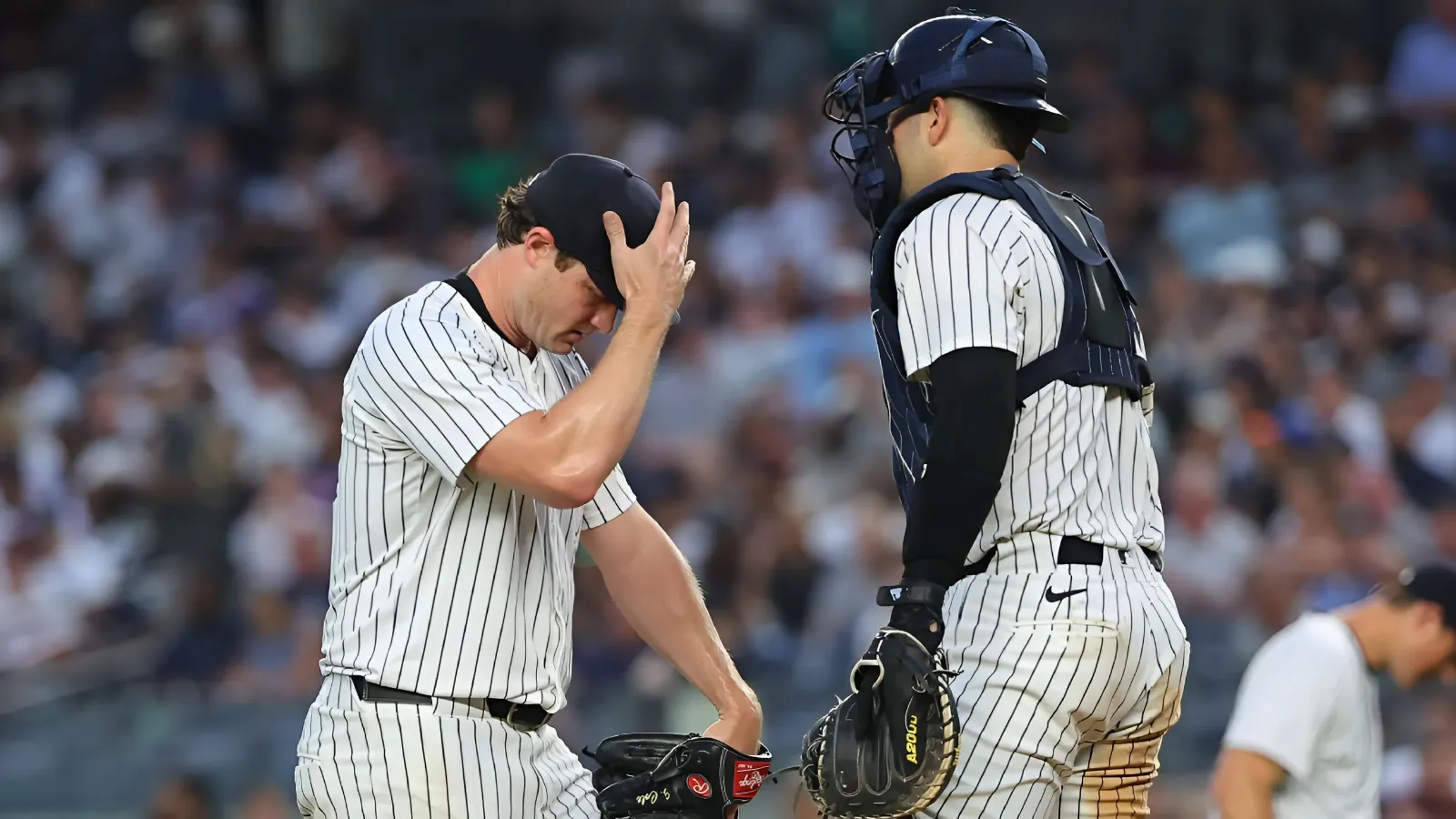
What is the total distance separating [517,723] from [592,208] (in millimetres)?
959

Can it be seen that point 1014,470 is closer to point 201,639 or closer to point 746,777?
point 746,777

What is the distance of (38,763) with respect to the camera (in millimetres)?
7871

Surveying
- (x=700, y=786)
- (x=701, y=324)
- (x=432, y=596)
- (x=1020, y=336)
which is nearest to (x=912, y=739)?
(x=700, y=786)

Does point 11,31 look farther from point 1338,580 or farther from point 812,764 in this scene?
point 812,764

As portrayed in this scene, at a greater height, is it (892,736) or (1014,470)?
(1014,470)

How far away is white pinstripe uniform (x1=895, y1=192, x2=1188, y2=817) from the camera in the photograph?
3.45 m

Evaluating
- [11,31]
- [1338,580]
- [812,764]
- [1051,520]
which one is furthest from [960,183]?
[11,31]

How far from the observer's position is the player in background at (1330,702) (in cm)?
500

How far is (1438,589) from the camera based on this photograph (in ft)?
16.9

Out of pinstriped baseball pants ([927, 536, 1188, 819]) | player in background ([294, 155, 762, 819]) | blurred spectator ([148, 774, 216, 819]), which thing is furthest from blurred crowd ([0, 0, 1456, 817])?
player in background ([294, 155, 762, 819])

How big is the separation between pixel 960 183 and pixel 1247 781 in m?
2.11

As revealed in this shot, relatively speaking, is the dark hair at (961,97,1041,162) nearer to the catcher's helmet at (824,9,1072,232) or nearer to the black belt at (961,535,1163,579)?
the catcher's helmet at (824,9,1072,232)

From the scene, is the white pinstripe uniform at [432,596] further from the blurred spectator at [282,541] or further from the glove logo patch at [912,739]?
the blurred spectator at [282,541]

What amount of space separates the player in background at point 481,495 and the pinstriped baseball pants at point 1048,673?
72cm
